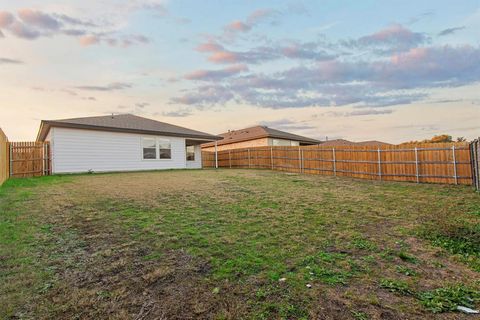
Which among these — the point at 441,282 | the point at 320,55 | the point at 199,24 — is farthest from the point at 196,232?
the point at 320,55

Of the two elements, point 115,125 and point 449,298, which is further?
point 115,125

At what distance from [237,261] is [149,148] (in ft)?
52.0

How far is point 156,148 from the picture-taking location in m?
18.0

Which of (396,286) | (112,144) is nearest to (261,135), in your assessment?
A: (112,144)

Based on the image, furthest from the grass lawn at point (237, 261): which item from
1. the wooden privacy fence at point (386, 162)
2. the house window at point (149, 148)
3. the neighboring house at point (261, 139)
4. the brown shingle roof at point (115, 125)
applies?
the neighboring house at point (261, 139)

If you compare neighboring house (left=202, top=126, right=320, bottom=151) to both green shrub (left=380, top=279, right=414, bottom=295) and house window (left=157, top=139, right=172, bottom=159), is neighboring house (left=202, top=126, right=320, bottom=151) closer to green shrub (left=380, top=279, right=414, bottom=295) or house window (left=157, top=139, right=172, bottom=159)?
house window (left=157, top=139, right=172, bottom=159)

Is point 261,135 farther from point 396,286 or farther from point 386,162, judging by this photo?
point 396,286

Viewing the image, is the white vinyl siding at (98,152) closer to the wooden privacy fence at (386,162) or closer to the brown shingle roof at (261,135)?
the wooden privacy fence at (386,162)

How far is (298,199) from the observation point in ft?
23.9

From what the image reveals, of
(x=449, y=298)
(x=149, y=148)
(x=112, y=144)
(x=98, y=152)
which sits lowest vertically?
(x=449, y=298)

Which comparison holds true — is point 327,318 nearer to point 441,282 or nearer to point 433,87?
point 441,282

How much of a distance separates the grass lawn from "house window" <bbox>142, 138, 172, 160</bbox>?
1139 centimetres

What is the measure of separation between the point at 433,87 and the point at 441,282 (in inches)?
604

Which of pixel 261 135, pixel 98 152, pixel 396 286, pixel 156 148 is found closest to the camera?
pixel 396 286
